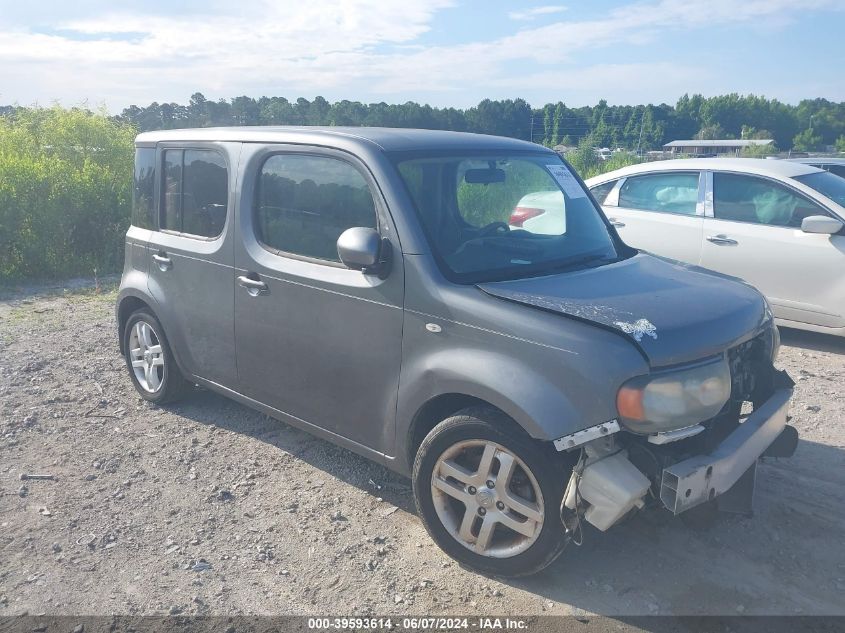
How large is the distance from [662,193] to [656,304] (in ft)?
16.0

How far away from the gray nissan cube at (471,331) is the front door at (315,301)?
0.04 feet

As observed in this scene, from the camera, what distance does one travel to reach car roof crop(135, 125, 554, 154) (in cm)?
390

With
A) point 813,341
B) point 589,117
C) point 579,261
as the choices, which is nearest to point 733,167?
point 813,341

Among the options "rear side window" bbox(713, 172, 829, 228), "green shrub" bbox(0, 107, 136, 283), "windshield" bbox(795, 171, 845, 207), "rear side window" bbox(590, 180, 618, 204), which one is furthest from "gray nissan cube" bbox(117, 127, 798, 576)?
"green shrub" bbox(0, 107, 136, 283)

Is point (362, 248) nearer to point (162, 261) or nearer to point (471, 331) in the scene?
point (471, 331)

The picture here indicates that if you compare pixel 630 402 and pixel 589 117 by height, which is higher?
pixel 589 117

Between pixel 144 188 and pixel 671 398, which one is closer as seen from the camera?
pixel 671 398

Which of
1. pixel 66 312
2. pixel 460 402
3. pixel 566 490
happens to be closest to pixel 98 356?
pixel 66 312

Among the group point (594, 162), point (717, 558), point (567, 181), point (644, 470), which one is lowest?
point (717, 558)

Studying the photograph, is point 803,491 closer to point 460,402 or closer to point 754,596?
point 754,596

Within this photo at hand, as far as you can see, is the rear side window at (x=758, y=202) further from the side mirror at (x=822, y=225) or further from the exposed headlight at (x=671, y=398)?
the exposed headlight at (x=671, y=398)

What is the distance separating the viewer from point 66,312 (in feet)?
29.1

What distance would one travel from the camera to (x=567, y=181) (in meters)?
4.54

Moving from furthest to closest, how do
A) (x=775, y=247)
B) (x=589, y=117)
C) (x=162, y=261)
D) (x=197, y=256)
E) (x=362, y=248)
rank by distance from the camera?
(x=589, y=117) < (x=775, y=247) < (x=162, y=261) < (x=197, y=256) < (x=362, y=248)
